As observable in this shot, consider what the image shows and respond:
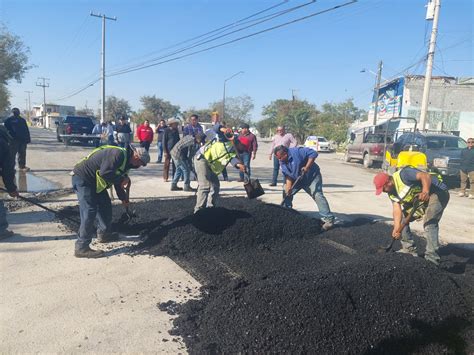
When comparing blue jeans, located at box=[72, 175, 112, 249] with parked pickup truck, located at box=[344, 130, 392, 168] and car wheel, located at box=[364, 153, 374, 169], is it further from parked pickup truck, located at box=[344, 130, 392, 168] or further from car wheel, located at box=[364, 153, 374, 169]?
car wheel, located at box=[364, 153, 374, 169]

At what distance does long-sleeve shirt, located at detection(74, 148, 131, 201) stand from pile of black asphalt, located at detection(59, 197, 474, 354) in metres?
1.10

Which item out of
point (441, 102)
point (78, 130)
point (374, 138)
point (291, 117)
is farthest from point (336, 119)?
point (78, 130)

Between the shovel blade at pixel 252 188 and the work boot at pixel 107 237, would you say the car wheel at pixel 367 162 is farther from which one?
the work boot at pixel 107 237

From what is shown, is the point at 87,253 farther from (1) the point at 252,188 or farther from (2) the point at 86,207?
(1) the point at 252,188

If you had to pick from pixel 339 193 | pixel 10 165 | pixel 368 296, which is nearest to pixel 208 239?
pixel 368 296

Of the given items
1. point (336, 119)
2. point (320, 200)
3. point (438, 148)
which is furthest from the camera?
point (336, 119)

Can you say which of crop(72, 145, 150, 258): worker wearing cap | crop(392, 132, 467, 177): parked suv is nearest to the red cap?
crop(72, 145, 150, 258): worker wearing cap

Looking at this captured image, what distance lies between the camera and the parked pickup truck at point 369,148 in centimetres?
1875

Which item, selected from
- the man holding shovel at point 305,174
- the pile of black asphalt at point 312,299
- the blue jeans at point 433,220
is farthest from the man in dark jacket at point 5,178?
the blue jeans at point 433,220

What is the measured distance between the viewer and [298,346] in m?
2.89

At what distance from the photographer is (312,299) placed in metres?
3.22

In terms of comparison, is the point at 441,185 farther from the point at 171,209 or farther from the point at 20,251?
the point at 20,251

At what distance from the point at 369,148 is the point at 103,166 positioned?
17.1 meters

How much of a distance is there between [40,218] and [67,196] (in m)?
1.99
